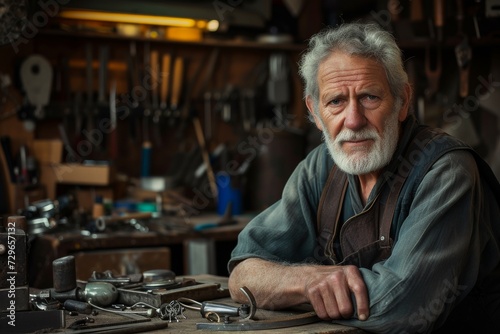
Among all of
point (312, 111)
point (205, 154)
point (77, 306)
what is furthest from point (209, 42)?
point (77, 306)

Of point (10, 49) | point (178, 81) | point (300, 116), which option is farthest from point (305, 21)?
point (10, 49)

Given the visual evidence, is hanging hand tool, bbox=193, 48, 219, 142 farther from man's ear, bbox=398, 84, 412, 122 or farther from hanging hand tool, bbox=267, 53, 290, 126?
man's ear, bbox=398, 84, 412, 122

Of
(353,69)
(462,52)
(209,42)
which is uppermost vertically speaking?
(209,42)

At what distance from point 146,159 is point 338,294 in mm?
3485

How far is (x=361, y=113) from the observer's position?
2.79 metres

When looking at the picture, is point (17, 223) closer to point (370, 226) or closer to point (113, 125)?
point (370, 226)

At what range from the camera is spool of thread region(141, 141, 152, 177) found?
570 centimetres

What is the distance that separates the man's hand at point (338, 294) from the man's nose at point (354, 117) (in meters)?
0.56

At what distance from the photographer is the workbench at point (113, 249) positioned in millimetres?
4383

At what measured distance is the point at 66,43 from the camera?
5570 mm

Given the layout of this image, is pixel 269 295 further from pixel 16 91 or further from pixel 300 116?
pixel 300 116

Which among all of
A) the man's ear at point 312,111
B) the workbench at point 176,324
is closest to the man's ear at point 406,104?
the man's ear at point 312,111

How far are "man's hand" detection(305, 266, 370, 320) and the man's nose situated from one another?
56 centimetres

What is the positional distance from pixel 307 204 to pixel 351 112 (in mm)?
429
